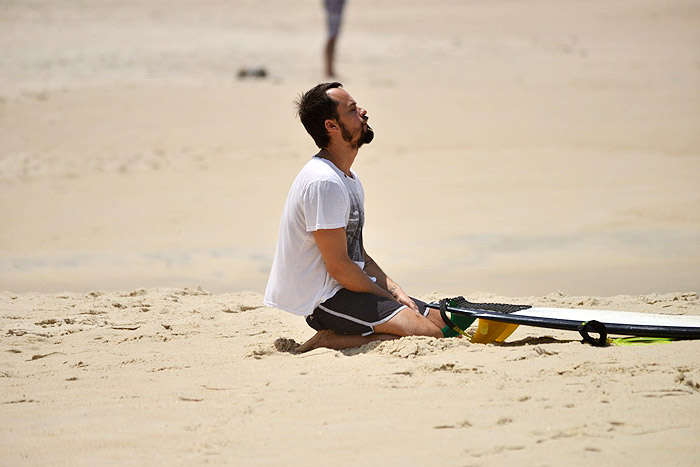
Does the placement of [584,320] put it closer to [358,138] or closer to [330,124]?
[358,138]

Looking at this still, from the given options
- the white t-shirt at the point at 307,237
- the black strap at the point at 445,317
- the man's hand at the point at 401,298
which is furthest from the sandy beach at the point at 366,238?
the man's hand at the point at 401,298

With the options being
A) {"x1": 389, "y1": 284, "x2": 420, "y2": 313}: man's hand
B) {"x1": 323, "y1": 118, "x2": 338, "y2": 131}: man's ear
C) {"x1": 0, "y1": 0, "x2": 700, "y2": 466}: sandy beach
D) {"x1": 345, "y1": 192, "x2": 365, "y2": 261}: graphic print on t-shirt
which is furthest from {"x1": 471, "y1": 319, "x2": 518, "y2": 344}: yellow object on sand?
{"x1": 323, "y1": 118, "x2": 338, "y2": 131}: man's ear

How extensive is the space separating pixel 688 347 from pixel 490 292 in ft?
9.22

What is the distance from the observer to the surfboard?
13.5 ft

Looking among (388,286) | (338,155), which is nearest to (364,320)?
(388,286)

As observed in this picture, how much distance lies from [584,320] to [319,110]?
5.60 feet

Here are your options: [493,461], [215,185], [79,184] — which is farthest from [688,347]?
[79,184]

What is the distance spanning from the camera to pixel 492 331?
175 inches

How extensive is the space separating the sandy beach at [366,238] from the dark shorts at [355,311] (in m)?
0.14

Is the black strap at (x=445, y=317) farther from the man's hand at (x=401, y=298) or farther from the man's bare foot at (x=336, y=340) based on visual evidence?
the man's bare foot at (x=336, y=340)

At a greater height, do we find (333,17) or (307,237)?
(333,17)

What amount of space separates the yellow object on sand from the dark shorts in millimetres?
420

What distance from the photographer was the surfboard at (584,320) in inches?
162

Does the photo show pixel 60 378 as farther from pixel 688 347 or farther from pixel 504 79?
pixel 504 79
